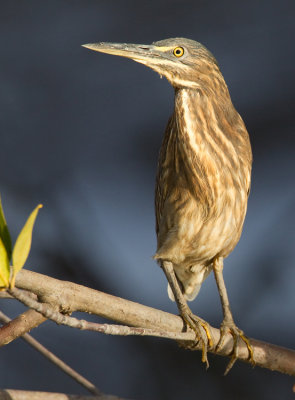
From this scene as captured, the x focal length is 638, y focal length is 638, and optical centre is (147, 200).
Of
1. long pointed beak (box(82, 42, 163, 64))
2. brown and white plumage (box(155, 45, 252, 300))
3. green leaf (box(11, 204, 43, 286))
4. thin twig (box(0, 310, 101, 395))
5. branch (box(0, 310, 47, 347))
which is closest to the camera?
green leaf (box(11, 204, 43, 286))

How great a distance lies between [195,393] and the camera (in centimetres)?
228

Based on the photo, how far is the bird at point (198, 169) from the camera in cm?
136

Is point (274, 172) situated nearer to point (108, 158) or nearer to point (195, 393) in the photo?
point (108, 158)

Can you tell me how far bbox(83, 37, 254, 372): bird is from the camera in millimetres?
1357

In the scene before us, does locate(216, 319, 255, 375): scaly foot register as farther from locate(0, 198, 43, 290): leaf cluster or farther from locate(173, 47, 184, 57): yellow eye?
locate(0, 198, 43, 290): leaf cluster

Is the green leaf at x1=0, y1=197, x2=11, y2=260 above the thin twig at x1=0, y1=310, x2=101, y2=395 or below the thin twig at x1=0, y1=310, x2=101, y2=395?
above

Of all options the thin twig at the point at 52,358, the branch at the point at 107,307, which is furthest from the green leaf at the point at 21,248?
the thin twig at the point at 52,358

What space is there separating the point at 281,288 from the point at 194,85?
113cm

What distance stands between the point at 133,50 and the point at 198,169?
0.31m

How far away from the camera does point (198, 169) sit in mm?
1453

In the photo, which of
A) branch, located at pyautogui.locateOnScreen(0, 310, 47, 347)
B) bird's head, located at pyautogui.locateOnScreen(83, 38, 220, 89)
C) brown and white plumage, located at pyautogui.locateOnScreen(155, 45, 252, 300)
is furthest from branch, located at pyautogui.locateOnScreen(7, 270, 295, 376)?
bird's head, located at pyautogui.locateOnScreen(83, 38, 220, 89)

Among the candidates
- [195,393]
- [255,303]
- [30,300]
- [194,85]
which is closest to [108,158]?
[255,303]

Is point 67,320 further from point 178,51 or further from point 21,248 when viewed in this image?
point 178,51

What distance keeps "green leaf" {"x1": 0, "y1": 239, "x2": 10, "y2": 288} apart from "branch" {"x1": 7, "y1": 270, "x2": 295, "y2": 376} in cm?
22
